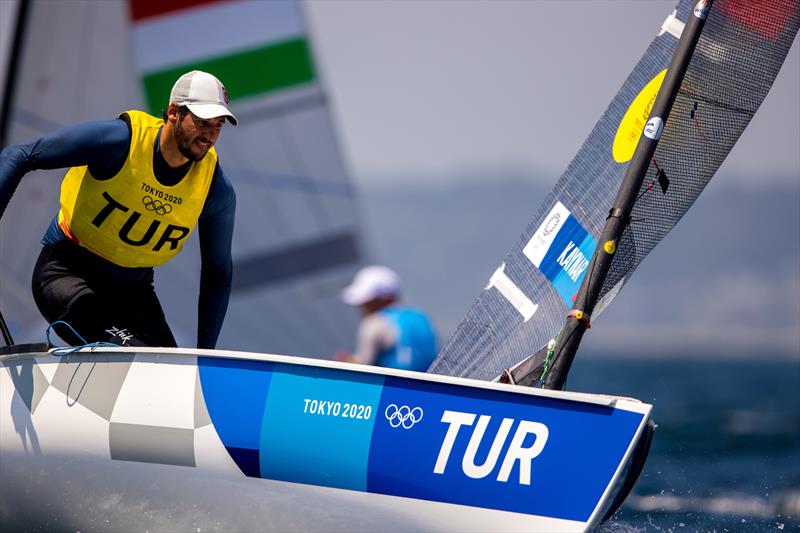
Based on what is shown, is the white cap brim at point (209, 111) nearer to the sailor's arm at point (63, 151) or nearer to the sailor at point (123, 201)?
the sailor at point (123, 201)

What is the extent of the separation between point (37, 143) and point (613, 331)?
502 feet

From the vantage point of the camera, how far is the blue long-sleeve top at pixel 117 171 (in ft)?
11.7

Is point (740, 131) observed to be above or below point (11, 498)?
above

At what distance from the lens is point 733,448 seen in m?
8.55

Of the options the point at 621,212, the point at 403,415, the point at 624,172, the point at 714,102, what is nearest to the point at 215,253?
the point at 403,415

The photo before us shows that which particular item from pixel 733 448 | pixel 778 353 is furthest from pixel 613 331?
pixel 733 448

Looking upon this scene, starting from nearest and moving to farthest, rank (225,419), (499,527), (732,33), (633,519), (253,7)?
1. (499,527)
2. (225,419)
3. (732,33)
4. (633,519)
5. (253,7)

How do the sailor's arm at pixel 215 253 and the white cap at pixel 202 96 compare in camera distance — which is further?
the sailor's arm at pixel 215 253

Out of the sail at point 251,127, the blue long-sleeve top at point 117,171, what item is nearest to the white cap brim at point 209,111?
the blue long-sleeve top at point 117,171

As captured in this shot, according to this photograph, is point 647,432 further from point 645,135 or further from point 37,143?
point 37,143

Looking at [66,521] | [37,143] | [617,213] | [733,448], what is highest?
[37,143]

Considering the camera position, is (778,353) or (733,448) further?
(778,353)

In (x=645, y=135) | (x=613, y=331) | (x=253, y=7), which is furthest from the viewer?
(x=613, y=331)

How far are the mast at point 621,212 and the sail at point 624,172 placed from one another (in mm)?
70
